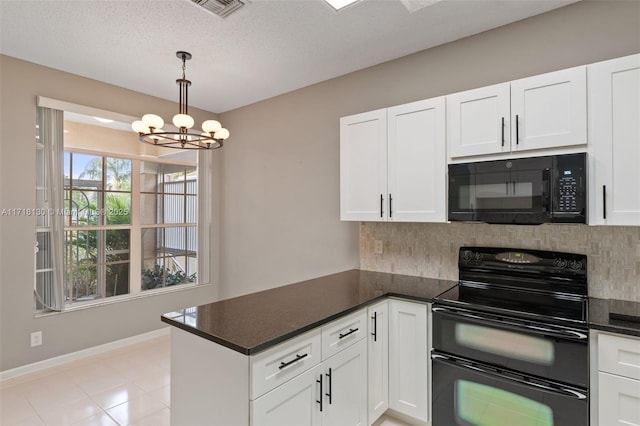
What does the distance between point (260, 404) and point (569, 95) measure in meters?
2.20

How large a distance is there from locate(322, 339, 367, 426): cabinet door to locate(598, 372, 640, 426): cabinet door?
3.73 feet

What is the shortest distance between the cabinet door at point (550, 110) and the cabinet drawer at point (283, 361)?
1.62 meters

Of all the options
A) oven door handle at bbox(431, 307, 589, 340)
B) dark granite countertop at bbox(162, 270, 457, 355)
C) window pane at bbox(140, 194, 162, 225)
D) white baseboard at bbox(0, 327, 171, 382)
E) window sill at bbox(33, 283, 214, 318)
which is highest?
window pane at bbox(140, 194, 162, 225)

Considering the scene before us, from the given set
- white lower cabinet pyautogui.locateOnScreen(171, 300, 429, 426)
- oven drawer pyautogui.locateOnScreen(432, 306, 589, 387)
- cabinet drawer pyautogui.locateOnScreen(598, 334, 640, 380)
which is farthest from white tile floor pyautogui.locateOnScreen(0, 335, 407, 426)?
cabinet drawer pyautogui.locateOnScreen(598, 334, 640, 380)

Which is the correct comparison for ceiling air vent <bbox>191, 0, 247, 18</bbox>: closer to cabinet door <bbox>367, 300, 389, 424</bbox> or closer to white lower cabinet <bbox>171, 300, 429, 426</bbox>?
white lower cabinet <bbox>171, 300, 429, 426</bbox>

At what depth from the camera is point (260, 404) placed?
139cm

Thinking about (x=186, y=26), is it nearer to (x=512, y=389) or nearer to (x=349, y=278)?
(x=349, y=278)

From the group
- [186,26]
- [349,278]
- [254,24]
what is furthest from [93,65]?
[349,278]

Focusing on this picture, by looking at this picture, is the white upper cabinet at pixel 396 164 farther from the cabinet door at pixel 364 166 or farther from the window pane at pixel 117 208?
the window pane at pixel 117 208

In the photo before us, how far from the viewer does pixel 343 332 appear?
6.14 feet

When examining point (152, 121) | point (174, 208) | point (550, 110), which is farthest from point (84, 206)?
point (550, 110)

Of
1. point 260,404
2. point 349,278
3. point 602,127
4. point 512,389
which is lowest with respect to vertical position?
point 512,389

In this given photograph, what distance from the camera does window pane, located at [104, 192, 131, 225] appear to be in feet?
12.0

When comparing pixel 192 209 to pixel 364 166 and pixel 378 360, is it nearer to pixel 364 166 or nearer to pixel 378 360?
pixel 364 166
